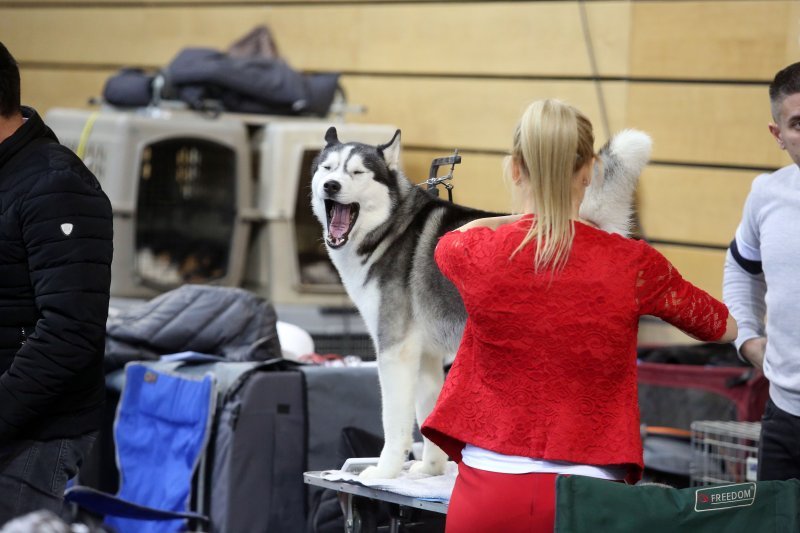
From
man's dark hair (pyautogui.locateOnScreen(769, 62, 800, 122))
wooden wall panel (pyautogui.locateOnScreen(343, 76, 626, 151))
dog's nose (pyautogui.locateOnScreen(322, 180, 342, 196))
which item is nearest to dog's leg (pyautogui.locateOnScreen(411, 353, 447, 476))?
dog's nose (pyautogui.locateOnScreen(322, 180, 342, 196))

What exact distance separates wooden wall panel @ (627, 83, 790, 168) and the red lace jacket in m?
4.18

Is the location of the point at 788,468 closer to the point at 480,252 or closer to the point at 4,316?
the point at 480,252

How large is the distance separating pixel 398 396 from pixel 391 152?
700 mm

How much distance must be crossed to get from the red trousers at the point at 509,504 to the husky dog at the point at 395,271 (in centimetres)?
86

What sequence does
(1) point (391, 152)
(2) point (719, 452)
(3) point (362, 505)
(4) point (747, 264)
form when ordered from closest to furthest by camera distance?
(3) point (362, 505)
(4) point (747, 264)
(1) point (391, 152)
(2) point (719, 452)

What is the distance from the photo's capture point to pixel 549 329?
1919 millimetres

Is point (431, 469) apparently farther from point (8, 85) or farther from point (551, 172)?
point (8, 85)

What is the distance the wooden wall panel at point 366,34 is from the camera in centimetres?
655

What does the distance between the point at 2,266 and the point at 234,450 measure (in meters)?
1.43

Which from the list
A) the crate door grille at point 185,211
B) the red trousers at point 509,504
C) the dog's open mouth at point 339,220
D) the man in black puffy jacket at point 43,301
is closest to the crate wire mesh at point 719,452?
the dog's open mouth at point 339,220

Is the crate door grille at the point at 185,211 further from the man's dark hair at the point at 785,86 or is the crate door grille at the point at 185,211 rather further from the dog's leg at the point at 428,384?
the man's dark hair at the point at 785,86

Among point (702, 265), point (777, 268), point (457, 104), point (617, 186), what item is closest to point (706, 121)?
point (702, 265)

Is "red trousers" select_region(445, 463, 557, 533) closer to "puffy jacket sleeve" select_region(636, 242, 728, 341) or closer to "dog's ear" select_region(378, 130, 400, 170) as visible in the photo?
"puffy jacket sleeve" select_region(636, 242, 728, 341)

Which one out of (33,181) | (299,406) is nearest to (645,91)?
(299,406)
